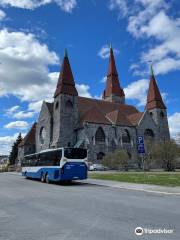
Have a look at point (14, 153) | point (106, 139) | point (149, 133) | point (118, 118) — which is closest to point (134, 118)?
point (149, 133)

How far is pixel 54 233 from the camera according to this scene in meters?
5.71

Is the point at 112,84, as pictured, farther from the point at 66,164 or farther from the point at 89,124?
the point at 66,164

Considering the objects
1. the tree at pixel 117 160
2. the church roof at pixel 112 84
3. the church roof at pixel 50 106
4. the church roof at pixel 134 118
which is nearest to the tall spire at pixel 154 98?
the church roof at pixel 134 118

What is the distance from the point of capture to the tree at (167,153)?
3806 centimetres

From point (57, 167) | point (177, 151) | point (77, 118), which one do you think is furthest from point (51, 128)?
point (57, 167)

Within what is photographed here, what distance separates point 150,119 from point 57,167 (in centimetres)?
4371

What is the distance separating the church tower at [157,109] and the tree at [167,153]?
22.4 meters

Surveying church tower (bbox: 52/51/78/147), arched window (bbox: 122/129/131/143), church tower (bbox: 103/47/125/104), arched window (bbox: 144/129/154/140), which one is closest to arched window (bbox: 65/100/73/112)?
church tower (bbox: 52/51/78/147)

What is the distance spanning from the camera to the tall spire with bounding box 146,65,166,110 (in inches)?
2544

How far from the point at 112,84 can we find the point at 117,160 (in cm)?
3451

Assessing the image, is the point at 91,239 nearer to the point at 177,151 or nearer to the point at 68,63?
the point at 177,151

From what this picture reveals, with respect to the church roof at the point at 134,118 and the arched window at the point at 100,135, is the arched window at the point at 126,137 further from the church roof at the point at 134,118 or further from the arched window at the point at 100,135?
the arched window at the point at 100,135

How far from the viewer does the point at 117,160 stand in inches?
1657

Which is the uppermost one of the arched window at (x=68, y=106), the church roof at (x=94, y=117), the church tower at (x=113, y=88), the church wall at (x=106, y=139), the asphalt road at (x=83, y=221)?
the church tower at (x=113, y=88)
